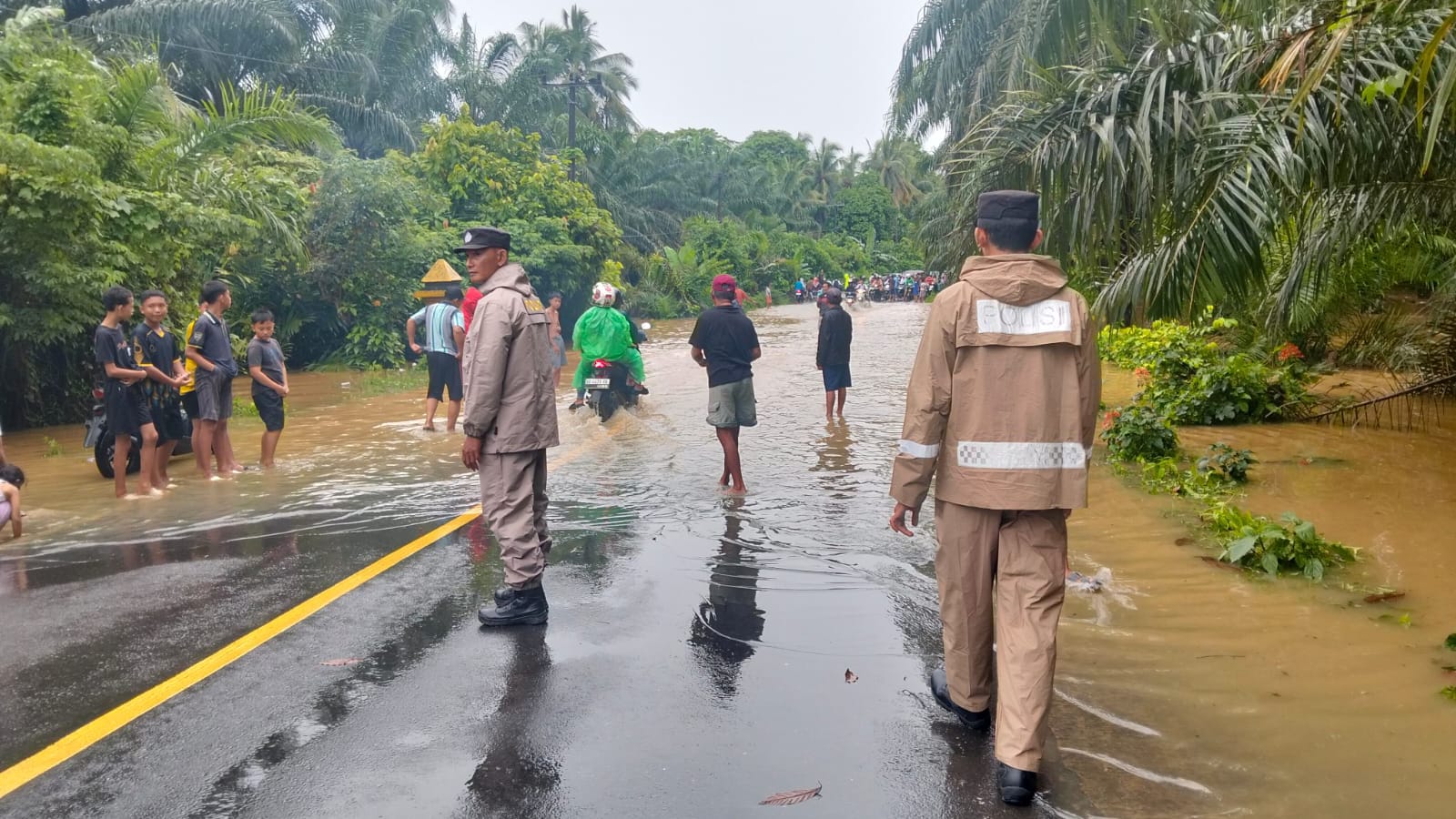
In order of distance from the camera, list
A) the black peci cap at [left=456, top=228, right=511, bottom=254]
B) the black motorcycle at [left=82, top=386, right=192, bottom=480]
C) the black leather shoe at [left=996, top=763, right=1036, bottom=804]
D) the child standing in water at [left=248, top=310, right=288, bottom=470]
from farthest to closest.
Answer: the child standing in water at [left=248, top=310, right=288, bottom=470] < the black motorcycle at [left=82, top=386, right=192, bottom=480] < the black peci cap at [left=456, top=228, right=511, bottom=254] < the black leather shoe at [left=996, top=763, right=1036, bottom=804]

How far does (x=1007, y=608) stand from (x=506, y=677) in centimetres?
223

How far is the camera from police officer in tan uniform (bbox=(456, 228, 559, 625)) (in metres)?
5.70

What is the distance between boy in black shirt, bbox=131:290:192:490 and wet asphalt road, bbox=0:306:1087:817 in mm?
2013

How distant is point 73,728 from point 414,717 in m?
1.30

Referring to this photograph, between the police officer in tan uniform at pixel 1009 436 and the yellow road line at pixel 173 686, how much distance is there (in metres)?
3.18

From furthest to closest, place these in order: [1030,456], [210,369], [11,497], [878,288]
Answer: [878,288] < [210,369] < [11,497] < [1030,456]

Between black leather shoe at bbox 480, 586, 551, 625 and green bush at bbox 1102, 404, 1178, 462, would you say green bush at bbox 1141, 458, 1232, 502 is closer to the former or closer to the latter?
green bush at bbox 1102, 404, 1178, 462

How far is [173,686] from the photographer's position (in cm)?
490

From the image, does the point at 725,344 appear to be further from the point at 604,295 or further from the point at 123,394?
Result: the point at 123,394

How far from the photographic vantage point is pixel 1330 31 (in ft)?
18.5

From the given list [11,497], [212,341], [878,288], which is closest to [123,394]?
[212,341]

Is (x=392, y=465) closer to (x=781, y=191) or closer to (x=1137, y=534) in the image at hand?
(x=1137, y=534)

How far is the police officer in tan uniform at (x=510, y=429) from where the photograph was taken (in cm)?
570

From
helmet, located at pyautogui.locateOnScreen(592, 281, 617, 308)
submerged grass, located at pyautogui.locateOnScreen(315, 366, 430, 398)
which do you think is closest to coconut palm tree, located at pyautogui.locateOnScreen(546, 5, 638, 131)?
submerged grass, located at pyautogui.locateOnScreen(315, 366, 430, 398)
